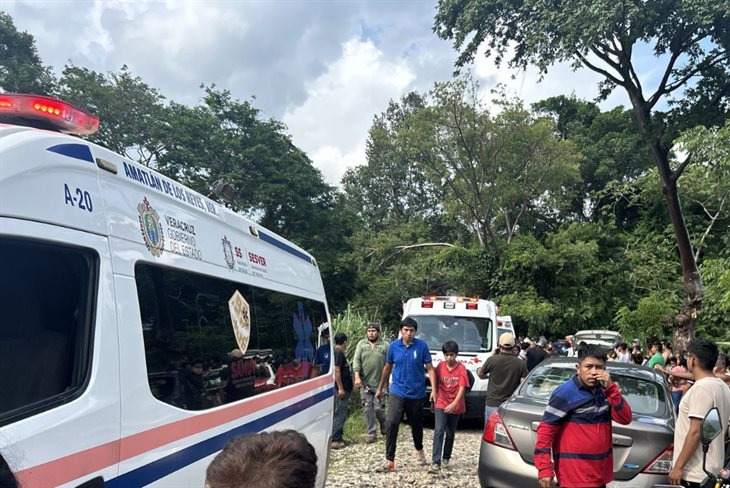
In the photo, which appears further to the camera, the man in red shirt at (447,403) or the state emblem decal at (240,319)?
the man in red shirt at (447,403)

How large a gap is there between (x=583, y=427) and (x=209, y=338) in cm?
242

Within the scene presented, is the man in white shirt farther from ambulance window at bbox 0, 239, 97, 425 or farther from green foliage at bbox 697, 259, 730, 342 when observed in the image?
green foliage at bbox 697, 259, 730, 342

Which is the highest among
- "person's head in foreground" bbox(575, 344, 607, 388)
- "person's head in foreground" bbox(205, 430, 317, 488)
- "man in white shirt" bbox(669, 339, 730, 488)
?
"person's head in foreground" bbox(205, 430, 317, 488)

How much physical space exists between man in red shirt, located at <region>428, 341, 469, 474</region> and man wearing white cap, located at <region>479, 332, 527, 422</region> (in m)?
0.55

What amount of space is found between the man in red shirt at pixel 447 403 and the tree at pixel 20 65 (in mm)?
20803

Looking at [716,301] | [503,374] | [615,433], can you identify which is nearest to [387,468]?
[503,374]

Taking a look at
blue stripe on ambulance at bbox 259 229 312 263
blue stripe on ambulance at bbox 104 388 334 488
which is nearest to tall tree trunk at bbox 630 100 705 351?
blue stripe on ambulance at bbox 259 229 312 263

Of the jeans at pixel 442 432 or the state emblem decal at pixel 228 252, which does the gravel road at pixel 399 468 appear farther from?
the state emblem decal at pixel 228 252

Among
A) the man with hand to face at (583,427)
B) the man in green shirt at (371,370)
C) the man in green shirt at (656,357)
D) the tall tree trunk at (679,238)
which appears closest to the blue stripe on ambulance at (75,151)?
the man with hand to face at (583,427)

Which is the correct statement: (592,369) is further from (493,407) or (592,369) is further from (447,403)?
(493,407)

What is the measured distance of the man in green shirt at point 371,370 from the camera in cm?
899

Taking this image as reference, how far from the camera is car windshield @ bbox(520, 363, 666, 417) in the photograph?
18.0 feet

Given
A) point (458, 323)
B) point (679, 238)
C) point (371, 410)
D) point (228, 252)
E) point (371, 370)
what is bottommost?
point (371, 410)

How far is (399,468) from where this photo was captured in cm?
737
